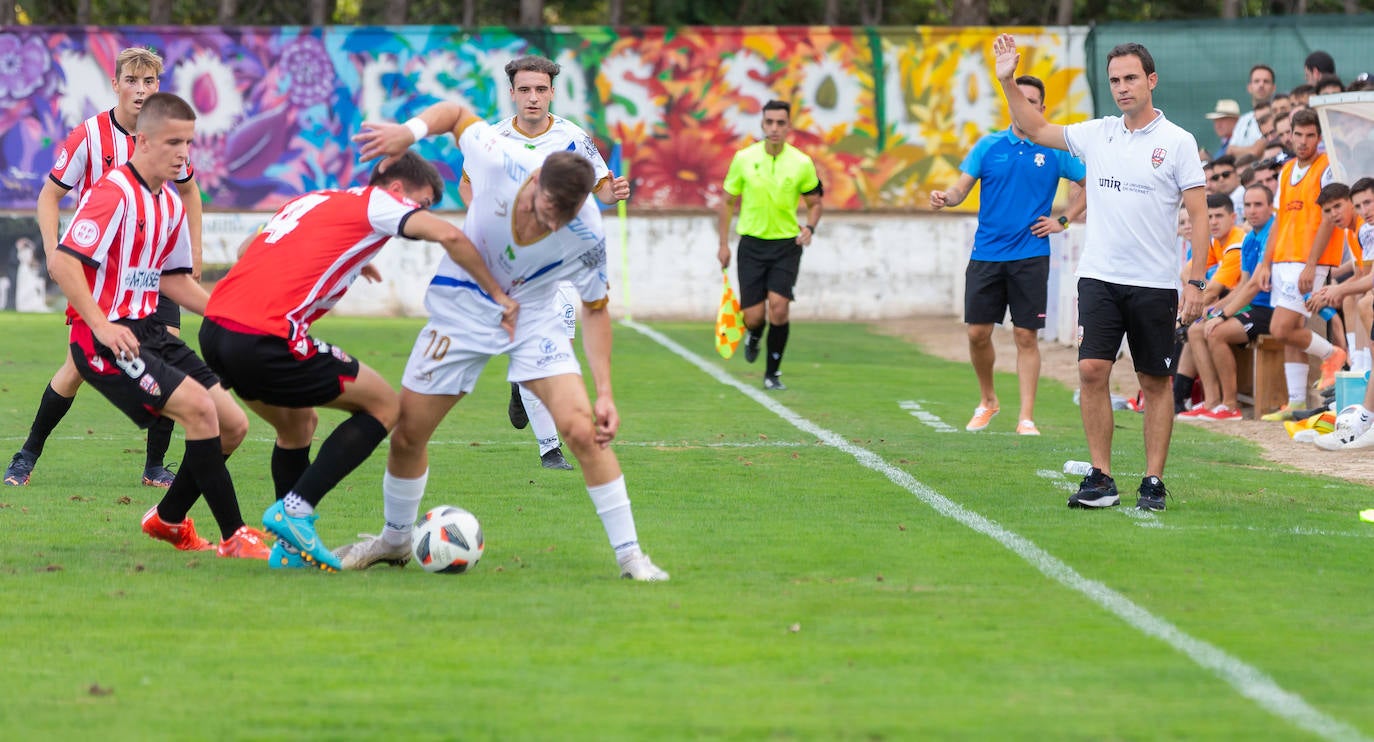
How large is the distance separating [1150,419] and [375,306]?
1937 cm

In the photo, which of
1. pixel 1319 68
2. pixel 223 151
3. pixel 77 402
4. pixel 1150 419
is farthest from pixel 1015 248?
pixel 223 151

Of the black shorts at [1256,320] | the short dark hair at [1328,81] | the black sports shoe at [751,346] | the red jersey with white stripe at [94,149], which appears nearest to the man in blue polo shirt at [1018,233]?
the black shorts at [1256,320]

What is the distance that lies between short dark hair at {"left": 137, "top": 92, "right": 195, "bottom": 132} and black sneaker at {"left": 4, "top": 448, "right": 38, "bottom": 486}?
2.73 metres

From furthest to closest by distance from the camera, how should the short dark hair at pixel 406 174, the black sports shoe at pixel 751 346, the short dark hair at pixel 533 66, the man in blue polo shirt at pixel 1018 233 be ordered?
1. the black sports shoe at pixel 751 346
2. the man in blue polo shirt at pixel 1018 233
3. the short dark hair at pixel 533 66
4. the short dark hair at pixel 406 174

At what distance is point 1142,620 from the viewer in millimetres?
5641

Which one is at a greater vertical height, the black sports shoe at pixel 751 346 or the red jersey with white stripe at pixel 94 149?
the red jersey with white stripe at pixel 94 149

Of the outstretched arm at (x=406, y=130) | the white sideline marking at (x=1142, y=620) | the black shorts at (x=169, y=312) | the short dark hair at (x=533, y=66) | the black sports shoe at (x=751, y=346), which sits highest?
the short dark hair at (x=533, y=66)

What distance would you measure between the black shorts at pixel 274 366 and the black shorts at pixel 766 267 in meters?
8.99

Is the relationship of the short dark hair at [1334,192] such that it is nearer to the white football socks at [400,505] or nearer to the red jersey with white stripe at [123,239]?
the white football socks at [400,505]

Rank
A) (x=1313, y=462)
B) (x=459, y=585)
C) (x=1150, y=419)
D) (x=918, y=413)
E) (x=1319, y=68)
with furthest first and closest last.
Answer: (x=1319, y=68) → (x=918, y=413) → (x=1313, y=462) → (x=1150, y=419) → (x=459, y=585)

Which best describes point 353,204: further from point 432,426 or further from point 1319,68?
point 1319,68

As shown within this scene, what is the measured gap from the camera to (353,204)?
6.31 meters

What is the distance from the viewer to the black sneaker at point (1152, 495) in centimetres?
812

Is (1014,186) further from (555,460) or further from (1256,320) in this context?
(555,460)
